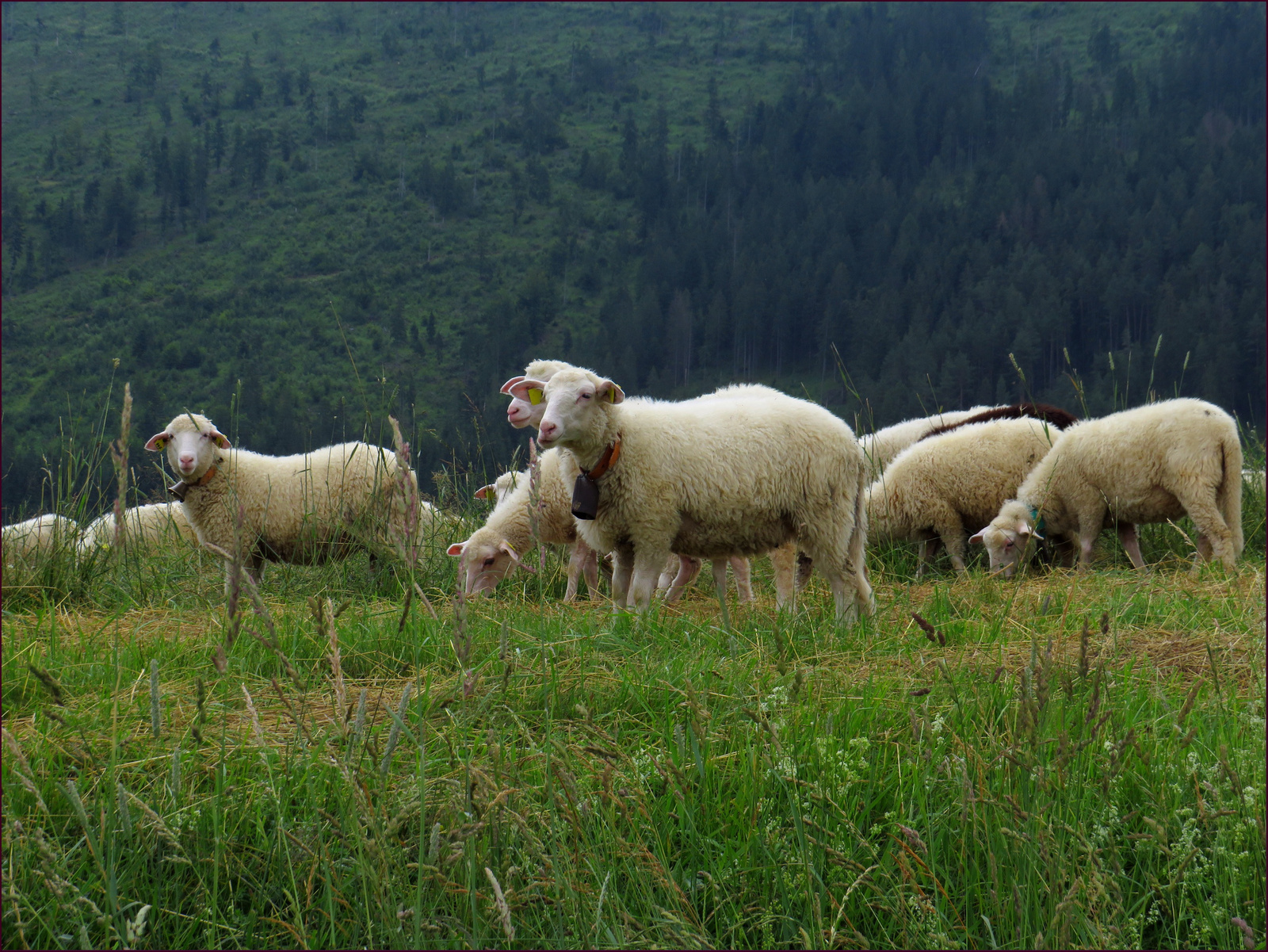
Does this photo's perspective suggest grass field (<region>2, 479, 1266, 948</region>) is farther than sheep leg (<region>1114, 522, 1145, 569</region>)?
No

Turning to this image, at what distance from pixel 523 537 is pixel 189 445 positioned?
2286 mm

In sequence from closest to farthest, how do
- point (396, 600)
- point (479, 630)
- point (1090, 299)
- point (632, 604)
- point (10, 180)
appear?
point (479, 630) < point (396, 600) < point (632, 604) < point (1090, 299) < point (10, 180)

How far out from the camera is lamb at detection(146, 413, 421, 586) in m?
6.40

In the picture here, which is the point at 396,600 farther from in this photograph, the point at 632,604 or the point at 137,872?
the point at 137,872

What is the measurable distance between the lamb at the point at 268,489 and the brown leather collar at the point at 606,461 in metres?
1.95

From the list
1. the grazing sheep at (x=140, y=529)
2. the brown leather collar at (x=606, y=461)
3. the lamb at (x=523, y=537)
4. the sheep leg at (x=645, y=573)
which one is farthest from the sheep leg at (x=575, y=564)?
the grazing sheep at (x=140, y=529)

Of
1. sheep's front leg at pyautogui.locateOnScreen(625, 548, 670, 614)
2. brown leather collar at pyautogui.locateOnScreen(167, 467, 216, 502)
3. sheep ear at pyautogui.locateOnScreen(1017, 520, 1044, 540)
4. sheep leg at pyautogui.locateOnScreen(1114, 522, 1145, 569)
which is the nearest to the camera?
sheep's front leg at pyautogui.locateOnScreen(625, 548, 670, 614)

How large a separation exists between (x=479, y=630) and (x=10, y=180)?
129120 millimetres

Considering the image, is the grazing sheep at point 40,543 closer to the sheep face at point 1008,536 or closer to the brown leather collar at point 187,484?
the brown leather collar at point 187,484

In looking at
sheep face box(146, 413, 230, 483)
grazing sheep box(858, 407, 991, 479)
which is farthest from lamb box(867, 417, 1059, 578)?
sheep face box(146, 413, 230, 483)

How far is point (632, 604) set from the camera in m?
4.86

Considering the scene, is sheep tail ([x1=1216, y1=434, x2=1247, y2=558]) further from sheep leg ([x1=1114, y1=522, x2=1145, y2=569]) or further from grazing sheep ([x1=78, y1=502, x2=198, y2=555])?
grazing sheep ([x1=78, y1=502, x2=198, y2=555])

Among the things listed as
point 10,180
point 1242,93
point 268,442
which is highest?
point 1242,93

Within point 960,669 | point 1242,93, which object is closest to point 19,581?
point 960,669
